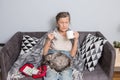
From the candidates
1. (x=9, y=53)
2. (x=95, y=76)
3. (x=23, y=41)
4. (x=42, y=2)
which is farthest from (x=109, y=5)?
(x=9, y=53)

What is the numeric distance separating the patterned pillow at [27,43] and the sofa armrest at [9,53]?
0.20 feet

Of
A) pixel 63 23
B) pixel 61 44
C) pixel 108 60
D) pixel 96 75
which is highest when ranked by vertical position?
pixel 63 23

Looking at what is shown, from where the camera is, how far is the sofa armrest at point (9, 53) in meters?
1.69

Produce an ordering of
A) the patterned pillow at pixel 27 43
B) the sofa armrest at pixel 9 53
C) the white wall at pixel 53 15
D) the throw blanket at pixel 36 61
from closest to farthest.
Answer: the sofa armrest at pixel 9 53
the throw blanket at pixel 36 61
the patterned pillow at pixel 27 43
the white wall at pixel 53 15

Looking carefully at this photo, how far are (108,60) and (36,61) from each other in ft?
2.27

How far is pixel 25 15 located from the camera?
228 centimetres

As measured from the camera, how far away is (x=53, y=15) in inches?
89.9

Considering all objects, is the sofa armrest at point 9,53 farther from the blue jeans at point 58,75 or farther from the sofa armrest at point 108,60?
the sofa armrest at point 108,60

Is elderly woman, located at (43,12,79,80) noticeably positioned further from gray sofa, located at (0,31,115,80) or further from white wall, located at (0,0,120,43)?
white wall, located at (0,0,120,43)

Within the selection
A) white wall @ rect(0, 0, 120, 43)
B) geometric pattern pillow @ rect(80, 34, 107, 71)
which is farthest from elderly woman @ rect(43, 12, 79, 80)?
white wall @ rect(0, 0, 120, 43)

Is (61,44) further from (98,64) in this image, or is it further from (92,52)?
(98,64)

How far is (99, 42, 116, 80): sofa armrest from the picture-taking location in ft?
5.63

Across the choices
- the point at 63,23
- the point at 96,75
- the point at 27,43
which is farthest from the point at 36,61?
the point at 96,75

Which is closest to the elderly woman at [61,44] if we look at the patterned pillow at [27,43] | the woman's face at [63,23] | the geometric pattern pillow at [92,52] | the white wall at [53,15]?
the woman's face at [63,23]
